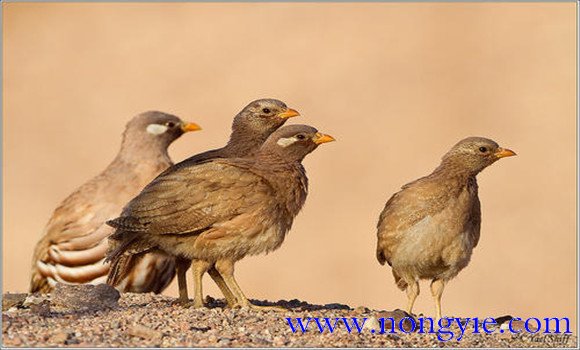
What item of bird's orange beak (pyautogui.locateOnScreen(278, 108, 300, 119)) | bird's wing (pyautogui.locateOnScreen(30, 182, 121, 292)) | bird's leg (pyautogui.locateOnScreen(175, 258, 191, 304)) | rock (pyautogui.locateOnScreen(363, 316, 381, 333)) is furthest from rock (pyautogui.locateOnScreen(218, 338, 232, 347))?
bird's wing (pyautogui.locateOnScreen(30, 182, 121, 292))

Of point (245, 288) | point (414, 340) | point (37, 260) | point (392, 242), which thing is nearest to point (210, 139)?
point (245, 288)

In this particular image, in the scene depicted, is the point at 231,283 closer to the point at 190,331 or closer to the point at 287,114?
the point at 190,331

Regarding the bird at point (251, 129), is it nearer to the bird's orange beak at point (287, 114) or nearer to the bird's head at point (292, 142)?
the bird's orange beak at point (287, 114)

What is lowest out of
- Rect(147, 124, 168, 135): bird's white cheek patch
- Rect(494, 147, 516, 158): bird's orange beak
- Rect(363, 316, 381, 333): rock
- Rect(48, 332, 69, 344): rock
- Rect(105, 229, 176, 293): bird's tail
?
Rect(48, 332, 69, 344): rock

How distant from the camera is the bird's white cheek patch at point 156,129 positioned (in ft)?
57.7

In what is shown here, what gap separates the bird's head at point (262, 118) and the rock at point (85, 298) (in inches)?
109

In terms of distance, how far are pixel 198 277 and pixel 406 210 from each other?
236cm

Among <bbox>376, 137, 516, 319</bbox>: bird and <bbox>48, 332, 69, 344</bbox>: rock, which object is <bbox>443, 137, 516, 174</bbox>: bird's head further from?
<bbox>48, 332, 69, 344</bbox>: rock

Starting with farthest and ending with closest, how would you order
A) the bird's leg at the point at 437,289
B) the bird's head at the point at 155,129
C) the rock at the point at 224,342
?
the bird's head at the point at 155,129 → the bird's leg at the point at 437,289 → the rock at the point at 224,342

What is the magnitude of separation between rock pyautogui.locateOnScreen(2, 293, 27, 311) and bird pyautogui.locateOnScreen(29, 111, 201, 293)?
13.0 ft

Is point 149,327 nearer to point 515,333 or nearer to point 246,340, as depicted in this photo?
point 246,340

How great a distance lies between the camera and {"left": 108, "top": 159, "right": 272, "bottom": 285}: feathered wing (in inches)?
486

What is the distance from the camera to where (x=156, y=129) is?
1759 cm

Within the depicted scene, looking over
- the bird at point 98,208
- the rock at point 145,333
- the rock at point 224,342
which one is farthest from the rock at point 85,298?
the bird at point 98,208
